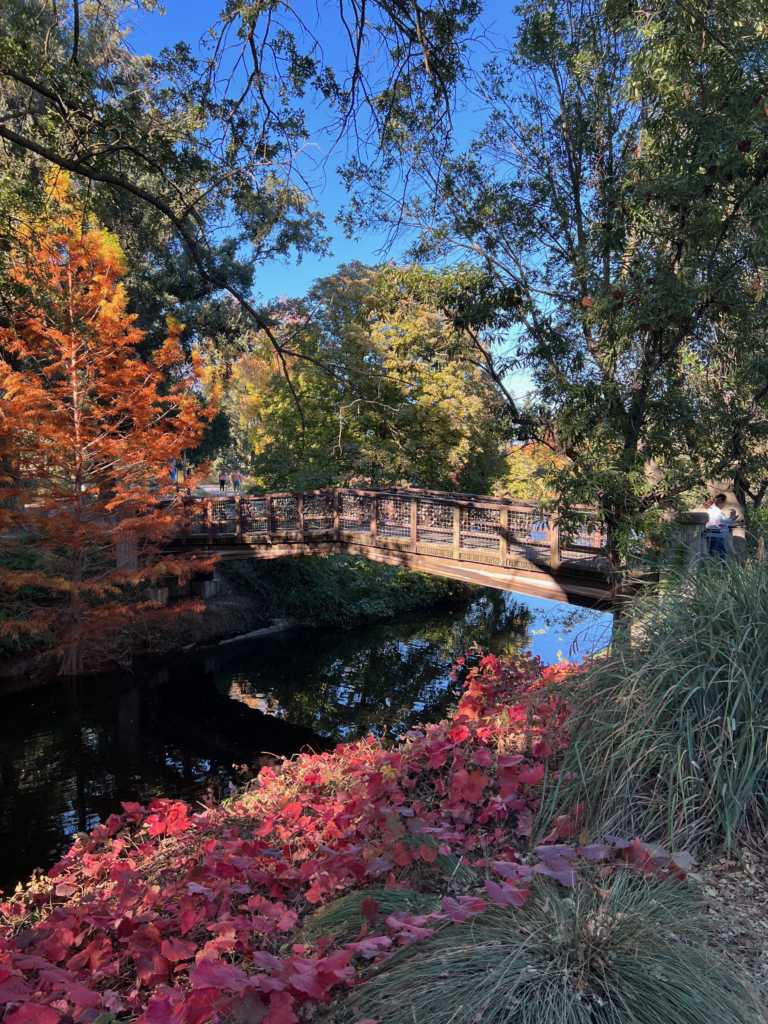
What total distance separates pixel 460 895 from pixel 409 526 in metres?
10.8

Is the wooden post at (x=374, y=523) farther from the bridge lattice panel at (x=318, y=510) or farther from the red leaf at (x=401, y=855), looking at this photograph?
the red leaf at (x=401, y=855)

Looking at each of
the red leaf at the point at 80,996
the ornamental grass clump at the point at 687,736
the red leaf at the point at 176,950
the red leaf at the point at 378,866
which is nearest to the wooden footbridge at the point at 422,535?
the ornamental grass clump at the point at 687,736

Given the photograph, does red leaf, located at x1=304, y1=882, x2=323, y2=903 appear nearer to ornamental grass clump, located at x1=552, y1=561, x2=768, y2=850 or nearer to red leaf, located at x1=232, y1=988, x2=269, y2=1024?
red leaf, located at x1=232, y1=988, x2=269, y2=1024

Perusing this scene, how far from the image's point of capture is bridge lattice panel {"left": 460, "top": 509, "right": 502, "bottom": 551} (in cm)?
1128

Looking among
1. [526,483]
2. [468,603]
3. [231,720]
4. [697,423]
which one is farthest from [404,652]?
[697,423]

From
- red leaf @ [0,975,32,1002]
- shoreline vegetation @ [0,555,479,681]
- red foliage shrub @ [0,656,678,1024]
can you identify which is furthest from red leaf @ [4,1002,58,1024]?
shoreline vegetation @ [0,555,479,681]

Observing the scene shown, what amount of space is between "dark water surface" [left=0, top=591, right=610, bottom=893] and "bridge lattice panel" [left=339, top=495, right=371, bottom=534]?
344 cm

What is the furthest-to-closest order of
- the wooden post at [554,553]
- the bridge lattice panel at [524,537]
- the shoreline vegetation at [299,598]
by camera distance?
the shoreline vegetation at [299,598]
the bridge lattice panel at [524,537]
the wooden post at [554,553]

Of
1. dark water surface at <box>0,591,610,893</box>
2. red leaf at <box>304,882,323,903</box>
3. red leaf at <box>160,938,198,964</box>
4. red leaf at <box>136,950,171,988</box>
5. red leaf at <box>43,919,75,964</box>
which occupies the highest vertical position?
red leaf at <box>160,938,198,964</box>

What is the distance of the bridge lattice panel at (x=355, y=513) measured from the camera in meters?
14.1

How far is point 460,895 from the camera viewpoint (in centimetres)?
204

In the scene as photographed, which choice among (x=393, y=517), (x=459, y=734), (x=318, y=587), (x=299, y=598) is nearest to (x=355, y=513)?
(x=393, y=517)

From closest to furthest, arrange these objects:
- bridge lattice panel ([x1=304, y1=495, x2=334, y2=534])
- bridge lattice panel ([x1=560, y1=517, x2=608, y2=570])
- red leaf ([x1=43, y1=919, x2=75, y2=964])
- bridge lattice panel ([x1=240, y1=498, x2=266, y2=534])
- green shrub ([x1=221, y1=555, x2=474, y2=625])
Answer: red leaf ([x1=43, y1=919, x2=75, y2=964]) < bridge lattice panel ([x1=560, y1=517, x2=608, y2=570]) < bridge lattice panel ([x1=304, y1=495, x2=334, y2=534]) < bridge lattice panel ([x1=240, y1=498, x2=266, y2=534]) < green shrub ([x1=221, y1=555, x2=474, y2=625])

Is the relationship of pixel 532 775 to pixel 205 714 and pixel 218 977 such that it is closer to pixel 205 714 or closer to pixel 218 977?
pixel 218 977
